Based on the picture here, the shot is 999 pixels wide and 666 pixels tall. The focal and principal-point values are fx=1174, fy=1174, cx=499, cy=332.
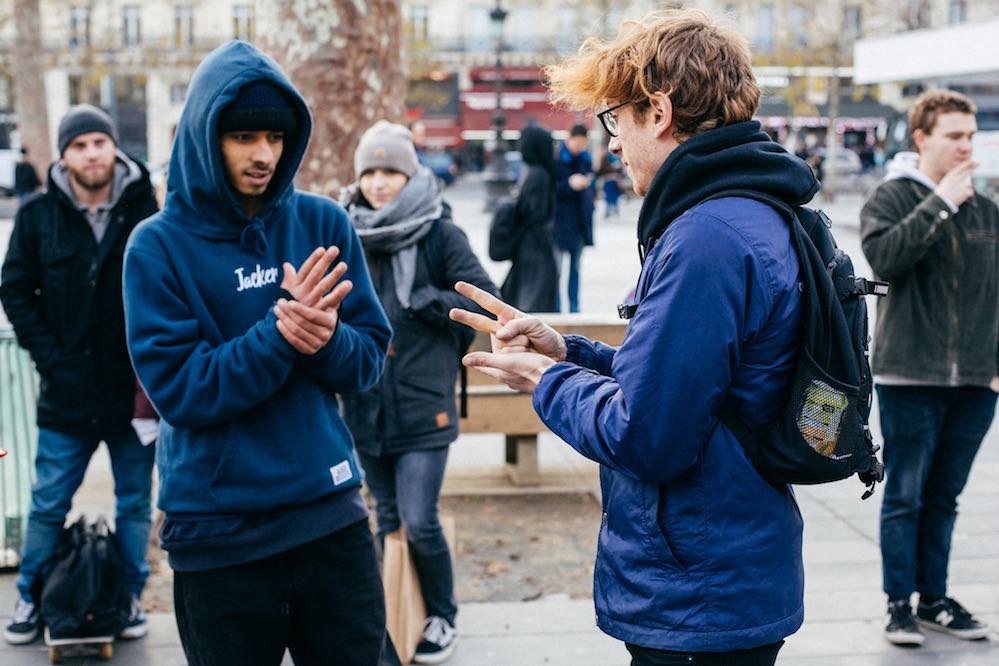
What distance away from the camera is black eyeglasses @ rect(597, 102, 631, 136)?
90.0 inches

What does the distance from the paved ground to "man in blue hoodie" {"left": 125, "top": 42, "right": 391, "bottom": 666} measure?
1.62m

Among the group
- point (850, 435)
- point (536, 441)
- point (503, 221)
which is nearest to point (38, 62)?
point (503, 221)

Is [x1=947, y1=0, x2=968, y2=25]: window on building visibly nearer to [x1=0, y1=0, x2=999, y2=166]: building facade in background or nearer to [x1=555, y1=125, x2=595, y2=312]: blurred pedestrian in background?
[x1=0, y1=0, x2=999, y2=166]: building facade in background

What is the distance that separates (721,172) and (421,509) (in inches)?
91.5

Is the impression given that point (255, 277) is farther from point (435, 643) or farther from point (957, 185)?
point (957, 185)

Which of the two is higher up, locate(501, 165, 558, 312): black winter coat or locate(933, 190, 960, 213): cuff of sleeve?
locate(933, 190, 960, 213): cuff of sleeve

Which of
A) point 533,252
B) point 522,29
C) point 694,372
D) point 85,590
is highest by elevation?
point 522,29

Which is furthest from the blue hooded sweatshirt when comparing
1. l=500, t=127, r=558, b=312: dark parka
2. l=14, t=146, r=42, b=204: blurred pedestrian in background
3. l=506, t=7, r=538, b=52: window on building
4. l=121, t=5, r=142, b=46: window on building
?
l=506, t=7, r=538, b=52: window on building

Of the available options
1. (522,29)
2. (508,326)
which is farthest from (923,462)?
(522,29)

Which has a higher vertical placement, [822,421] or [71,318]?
[822,421]

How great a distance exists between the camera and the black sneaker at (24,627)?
447cm

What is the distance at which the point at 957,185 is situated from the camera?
13.8 ft

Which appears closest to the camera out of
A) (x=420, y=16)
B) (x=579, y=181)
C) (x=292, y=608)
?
(x=292, y=608)

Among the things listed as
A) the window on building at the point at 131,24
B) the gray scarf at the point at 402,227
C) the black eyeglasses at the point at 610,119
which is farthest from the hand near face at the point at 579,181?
the window on building at the point at 131,24
